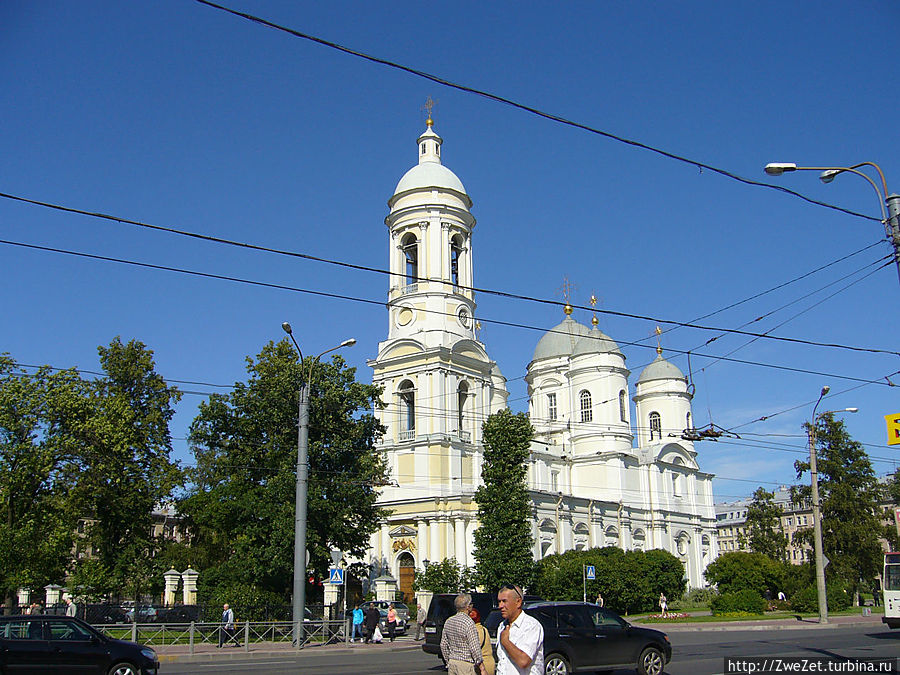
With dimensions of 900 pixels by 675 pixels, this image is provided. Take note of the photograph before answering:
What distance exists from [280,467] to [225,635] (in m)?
7.87

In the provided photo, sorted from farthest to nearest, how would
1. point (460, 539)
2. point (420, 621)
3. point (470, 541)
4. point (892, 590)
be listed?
point (470, 541) < point (460, 539) < point (420, 621) < point (892, 590)

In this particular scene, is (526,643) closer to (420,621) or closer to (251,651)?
(251,651)

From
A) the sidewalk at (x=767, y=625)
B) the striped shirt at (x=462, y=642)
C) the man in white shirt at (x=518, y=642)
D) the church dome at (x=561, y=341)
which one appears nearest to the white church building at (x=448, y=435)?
the church dome at (x=561, y=341)

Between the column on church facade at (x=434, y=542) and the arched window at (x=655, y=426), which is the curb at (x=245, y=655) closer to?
the column on church facade at (x=434, y=542)

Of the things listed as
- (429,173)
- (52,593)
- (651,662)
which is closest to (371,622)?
(651,662)

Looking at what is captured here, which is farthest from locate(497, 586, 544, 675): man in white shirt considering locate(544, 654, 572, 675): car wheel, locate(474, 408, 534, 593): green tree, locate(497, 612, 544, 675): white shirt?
locate(474, 408, 534, 593): green tree

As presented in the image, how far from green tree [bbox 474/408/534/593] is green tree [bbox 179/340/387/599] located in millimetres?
7965

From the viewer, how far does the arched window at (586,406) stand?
69250mm

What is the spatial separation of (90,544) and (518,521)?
64.1ft

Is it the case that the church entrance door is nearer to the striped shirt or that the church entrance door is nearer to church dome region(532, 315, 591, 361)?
church dome region(532, 315, 591, 361)

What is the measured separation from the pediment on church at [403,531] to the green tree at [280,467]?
1518 centimetres

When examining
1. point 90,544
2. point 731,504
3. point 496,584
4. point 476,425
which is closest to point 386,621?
point 496,584

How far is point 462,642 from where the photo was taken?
8.91 meters

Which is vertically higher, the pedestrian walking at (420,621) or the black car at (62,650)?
the black car at (62,650)
